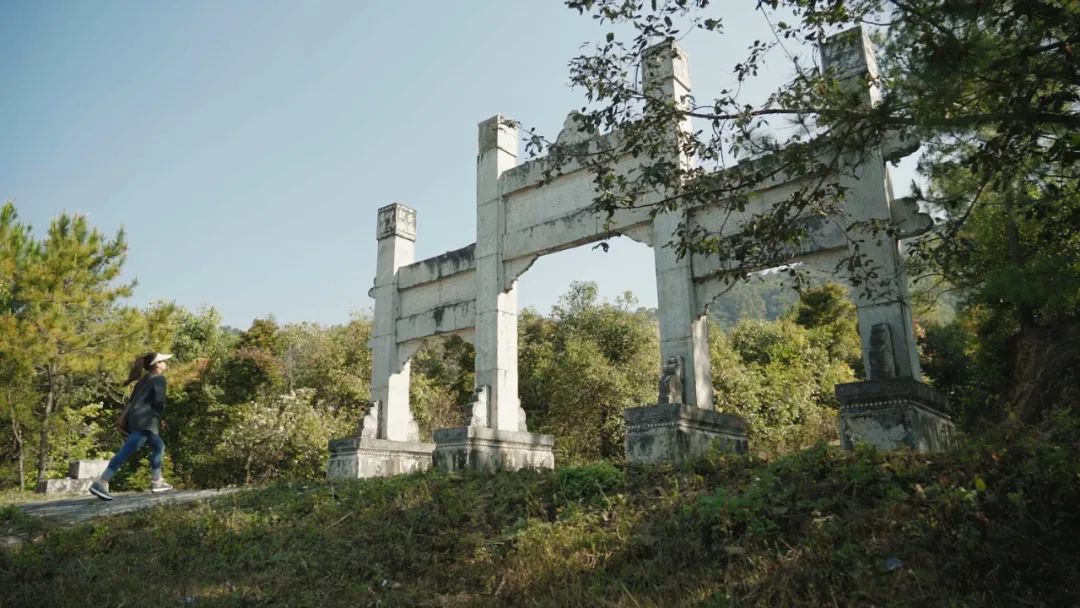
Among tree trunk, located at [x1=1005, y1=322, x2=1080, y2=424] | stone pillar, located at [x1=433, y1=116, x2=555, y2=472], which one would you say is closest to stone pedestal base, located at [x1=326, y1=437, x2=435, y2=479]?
stone pillar, located at [x1=433, y1=116, x2=555, y2=472]

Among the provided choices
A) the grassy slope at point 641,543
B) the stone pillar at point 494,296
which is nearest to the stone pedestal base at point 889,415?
the grassy slope at point 641,543

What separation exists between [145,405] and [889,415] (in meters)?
7.52

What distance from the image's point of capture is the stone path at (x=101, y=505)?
8219 mm

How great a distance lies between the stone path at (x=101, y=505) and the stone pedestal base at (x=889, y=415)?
6.78m

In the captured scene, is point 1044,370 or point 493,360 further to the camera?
point 493,360

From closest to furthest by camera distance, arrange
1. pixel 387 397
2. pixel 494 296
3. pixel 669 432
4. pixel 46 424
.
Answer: pixel 669 432 < pixel 494 296 < pixel 387 397 < pixel 46 424

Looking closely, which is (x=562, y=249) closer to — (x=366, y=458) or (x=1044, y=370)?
(x=366, y=458)

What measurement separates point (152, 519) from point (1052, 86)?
814 cm

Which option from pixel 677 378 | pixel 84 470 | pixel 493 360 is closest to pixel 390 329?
pixel 493 360

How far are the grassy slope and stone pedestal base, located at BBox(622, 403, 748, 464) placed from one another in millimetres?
1593

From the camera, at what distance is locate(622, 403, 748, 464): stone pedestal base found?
8.27 m

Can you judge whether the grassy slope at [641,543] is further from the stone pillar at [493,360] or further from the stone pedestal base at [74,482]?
the stone pedestal base at [74,482]

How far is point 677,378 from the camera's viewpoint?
359 inches

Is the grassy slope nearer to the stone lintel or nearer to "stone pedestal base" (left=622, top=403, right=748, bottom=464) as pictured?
"stone pedestal base" (left=622, top=403, right=748, bottom=464)
